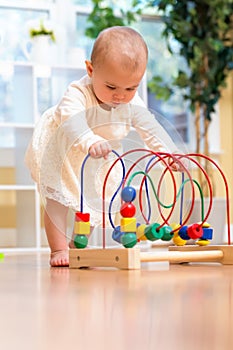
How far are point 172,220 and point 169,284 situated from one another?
60 cm

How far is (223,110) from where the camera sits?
166 inches

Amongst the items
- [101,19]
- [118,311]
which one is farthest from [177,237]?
[101,19]

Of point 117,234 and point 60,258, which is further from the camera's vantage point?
point 60,258

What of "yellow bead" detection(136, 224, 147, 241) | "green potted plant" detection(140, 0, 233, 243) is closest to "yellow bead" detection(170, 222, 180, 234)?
"yellow bead" detection(136, 224, 147, 241)

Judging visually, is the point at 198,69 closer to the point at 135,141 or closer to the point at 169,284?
the point at 135,141

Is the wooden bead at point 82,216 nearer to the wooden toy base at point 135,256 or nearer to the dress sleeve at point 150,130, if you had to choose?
the wooden toy base at point 135,256

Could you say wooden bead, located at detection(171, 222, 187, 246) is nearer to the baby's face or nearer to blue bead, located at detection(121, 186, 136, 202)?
blue bead, located at detection(121, 186, 136, 202)

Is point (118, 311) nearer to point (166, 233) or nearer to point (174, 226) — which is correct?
point (166, 233)

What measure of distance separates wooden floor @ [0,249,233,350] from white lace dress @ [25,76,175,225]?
33 cm

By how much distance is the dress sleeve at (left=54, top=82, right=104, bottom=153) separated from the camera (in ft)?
5.83

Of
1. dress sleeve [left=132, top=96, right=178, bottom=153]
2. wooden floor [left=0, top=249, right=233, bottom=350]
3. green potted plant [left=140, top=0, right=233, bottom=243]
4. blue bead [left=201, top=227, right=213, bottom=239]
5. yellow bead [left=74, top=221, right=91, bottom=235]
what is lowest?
wooden floor [left=0, top=249, right=233, bottom=350]

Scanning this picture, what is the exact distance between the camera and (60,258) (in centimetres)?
195

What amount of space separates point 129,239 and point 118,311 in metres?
0.77

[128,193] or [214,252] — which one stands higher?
[128,193]
